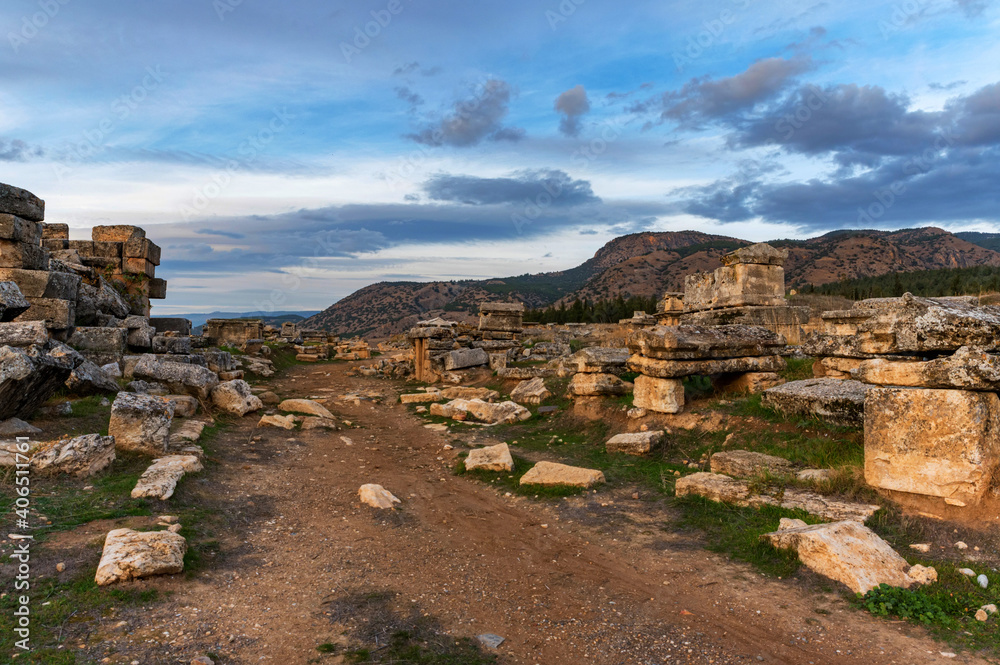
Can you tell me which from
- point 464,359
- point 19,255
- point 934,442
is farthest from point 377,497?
point 464,359

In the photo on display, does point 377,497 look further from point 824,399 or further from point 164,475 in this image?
point 824,399

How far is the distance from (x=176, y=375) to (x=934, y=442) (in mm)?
11285

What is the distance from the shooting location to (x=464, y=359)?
16250 mm

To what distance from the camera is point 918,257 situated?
79.9 m

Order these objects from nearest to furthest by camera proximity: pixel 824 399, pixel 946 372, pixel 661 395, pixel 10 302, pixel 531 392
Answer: pixel 946 372
pixel 824 399
pixel 10 302
pixel 661 395
pixel 531 392

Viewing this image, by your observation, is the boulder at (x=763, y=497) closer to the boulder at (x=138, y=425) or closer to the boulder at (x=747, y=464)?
the boulder at (x=747, y=464)

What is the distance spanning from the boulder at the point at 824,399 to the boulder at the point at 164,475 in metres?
7.31

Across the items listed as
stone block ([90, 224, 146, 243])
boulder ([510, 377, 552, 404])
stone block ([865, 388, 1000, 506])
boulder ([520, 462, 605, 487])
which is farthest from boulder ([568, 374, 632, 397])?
stone block ([90, 224, 146, 243])

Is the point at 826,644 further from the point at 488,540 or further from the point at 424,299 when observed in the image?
the point at 424,299

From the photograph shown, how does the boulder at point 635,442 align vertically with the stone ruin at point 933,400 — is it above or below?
below

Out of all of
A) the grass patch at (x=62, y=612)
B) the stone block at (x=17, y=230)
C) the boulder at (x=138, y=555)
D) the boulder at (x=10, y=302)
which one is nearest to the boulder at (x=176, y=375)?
the boulder at (x=10, y=302)

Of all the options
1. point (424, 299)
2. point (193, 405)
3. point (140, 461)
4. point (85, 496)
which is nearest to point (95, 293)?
point (193, 405)

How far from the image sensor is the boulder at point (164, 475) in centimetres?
526

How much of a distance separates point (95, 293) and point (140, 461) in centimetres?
832
